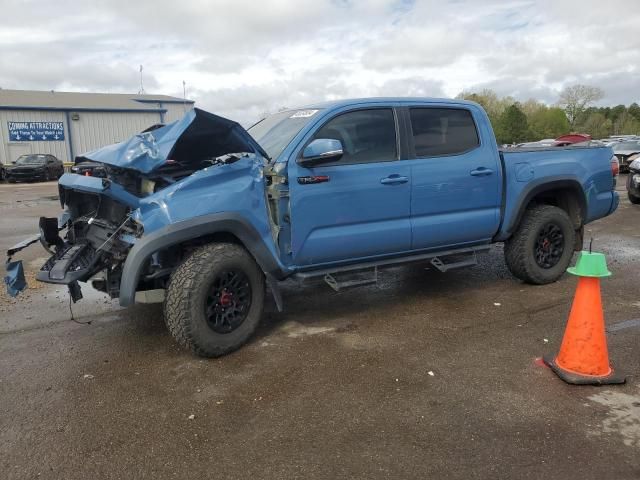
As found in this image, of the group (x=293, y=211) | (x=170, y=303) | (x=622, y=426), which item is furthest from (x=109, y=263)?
(x=622, y=426)

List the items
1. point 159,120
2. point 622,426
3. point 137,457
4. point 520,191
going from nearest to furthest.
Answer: point 137,457
point 622,426
point 520,191
point 159,120

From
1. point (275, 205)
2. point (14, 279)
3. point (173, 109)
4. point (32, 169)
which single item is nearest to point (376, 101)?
point (275, 205)

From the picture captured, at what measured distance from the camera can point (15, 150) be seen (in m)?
34.4

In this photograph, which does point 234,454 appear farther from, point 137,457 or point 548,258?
point 548,258

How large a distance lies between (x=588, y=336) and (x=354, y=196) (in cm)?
205

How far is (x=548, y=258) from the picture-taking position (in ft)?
19.7

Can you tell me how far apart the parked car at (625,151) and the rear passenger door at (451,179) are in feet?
65.6

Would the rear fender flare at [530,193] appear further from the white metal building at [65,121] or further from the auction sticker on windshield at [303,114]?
the white metal building at [65,121]

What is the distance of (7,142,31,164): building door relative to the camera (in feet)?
112

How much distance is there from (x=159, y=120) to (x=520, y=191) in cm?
3751

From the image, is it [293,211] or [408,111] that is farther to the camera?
[408,111]

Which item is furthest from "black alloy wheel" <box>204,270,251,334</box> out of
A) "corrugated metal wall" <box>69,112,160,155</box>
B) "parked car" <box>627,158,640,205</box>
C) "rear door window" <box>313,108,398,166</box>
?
"corrugated metal wall" <box>69,112,160,155</box>

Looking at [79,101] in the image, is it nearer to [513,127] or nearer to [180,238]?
[513,127]

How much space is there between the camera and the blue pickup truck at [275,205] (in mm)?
3996
